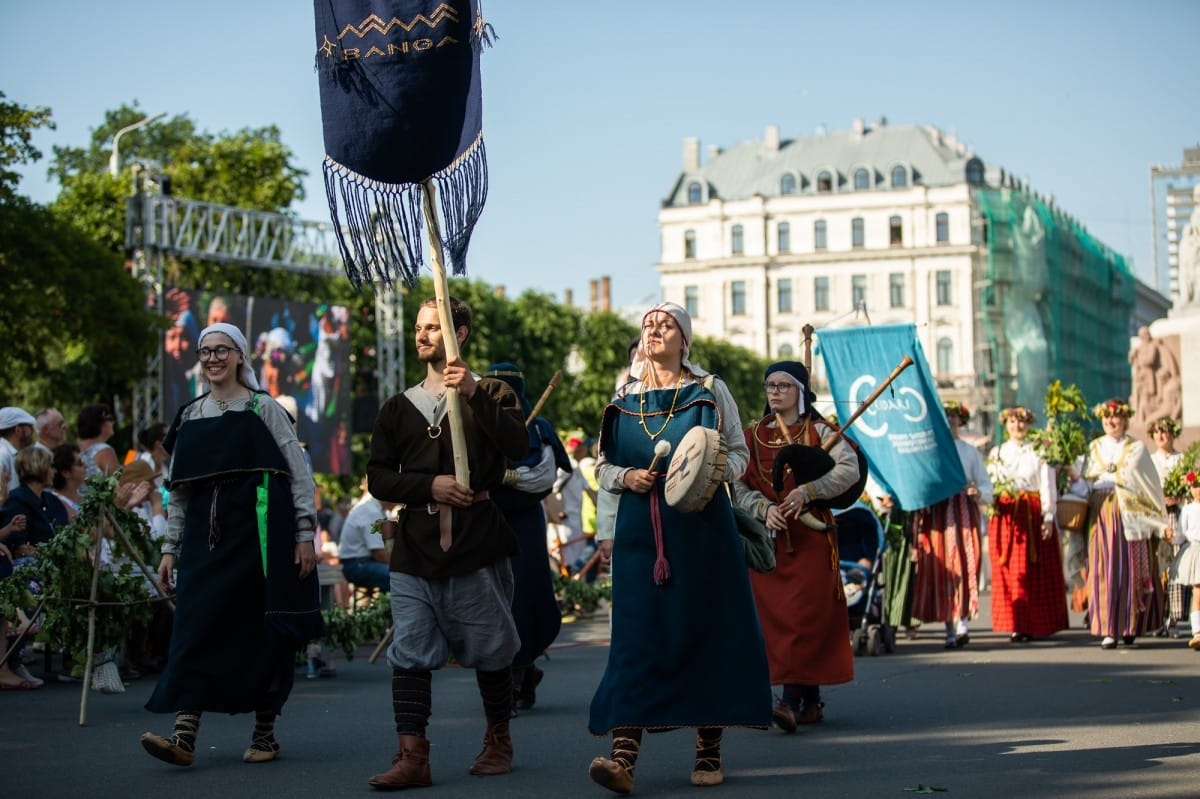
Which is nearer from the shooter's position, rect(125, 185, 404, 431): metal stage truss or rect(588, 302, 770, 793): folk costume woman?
rect(588, 302, 770, 793): folk costume woman

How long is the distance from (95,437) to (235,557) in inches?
255

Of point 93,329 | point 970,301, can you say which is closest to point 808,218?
point 970,301

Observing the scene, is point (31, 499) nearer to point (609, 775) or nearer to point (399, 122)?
point (399, 122)

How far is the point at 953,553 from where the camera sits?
49.9 ft

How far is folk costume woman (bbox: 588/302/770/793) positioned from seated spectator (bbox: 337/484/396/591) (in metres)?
7.05

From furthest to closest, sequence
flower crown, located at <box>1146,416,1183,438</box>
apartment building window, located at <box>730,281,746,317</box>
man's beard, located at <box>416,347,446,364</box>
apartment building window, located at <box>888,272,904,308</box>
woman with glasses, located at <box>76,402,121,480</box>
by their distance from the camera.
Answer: apartment building window, located at <box>730,281,746,317</box> < apartment building window, located at <box>888,272,904,308</box> < flower crown, located at <box>1146,416,1183,438</box> < woman with glasses, located at <box>76,402,121,480</box> < man's beard, located at <box>416,347,446,364</box>

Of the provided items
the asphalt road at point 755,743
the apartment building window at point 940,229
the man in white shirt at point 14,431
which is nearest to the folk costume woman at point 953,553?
the asphalt road at point 755,743

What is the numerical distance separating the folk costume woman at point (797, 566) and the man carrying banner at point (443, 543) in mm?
1982

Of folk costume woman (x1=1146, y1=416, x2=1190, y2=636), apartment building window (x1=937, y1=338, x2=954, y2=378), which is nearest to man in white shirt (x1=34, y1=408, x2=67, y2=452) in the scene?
folk costume woman (x1=1146, y1=416, x2=1190, y2=636)

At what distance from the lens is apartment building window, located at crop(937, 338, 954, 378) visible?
105 metres

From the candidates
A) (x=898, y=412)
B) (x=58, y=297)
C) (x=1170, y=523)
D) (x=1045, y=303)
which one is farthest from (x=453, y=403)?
(x=1045, y=303)

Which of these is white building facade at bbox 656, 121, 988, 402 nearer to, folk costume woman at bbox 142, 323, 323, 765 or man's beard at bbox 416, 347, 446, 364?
folk costume woman at bbox 142, 323, 323, 765

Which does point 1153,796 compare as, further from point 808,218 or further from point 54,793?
point 808,218

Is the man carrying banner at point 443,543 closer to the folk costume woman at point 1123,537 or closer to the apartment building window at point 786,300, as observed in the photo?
the folk costume woman at point 1123,537
